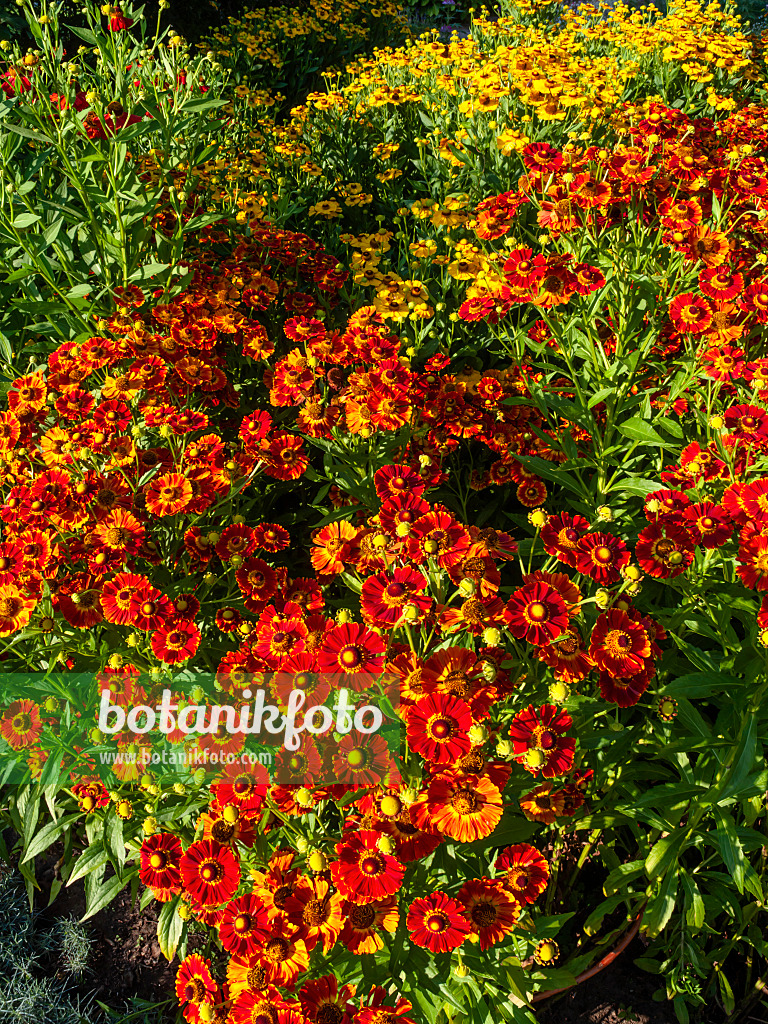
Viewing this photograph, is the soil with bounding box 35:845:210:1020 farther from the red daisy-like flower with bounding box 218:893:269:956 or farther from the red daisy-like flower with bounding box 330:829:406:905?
the red daisy-like flower with bounding box 330:829:406:905

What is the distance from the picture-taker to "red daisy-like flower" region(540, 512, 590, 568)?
4.50 ft

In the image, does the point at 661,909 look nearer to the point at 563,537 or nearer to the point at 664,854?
the point at 664,854

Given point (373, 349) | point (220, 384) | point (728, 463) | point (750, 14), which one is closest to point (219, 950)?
point (220, 384)

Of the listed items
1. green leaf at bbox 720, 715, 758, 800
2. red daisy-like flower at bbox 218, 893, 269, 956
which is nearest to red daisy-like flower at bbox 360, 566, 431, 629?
red daisy-like flower at bbox 218, 893, 269, 956

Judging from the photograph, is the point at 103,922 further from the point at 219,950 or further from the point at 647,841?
the point at 647,841

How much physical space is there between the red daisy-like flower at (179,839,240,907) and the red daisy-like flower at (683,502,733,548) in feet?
3.48

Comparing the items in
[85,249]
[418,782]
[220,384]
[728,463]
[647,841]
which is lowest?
[647,841]

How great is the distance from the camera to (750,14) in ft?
32.8

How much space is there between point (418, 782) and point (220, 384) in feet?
4.05

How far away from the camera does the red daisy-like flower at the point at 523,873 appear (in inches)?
47.9

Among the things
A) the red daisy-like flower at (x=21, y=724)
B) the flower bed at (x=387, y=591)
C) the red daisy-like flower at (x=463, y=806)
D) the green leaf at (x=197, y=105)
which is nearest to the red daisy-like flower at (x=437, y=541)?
the flower bed at (x=387, y=591)

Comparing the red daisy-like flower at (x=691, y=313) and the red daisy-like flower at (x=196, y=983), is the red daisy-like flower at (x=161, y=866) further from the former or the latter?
the red daisy-like flower at (x=691, y=313)

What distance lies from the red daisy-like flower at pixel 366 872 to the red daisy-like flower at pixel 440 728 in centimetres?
15

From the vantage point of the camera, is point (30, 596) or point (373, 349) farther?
point (373, 349)
